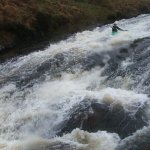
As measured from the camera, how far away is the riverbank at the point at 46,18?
86.3ft

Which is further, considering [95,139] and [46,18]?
[46,18]

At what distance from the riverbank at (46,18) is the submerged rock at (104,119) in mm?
10336

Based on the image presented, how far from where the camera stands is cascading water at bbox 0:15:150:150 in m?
13.2

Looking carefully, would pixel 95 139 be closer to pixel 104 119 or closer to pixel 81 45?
pixel 104 119

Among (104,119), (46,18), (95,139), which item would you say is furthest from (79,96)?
(46,18)

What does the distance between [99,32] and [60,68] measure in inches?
326

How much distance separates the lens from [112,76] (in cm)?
1819

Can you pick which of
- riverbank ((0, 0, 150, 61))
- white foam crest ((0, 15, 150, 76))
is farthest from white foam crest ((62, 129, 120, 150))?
riverbank ((0, 0, 150, 61))

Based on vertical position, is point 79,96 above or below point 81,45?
below

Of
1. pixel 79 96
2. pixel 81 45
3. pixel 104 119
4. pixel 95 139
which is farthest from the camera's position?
pixel 81 45

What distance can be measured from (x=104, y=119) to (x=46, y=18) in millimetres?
16456

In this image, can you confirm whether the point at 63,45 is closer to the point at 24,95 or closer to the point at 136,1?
the point at 24,95

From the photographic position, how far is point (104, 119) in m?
14.0

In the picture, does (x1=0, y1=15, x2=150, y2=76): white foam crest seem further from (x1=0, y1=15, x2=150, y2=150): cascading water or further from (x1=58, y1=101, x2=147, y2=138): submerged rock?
(x1=58, y1=101, x2=147, y2=138): submerged rock
